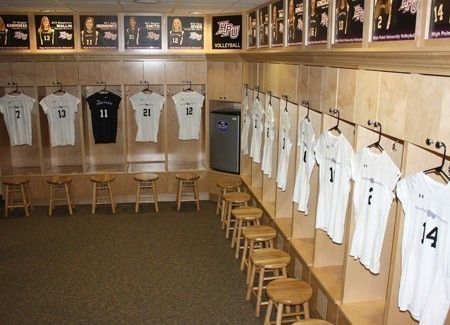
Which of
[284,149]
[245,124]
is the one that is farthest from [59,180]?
[284,149]

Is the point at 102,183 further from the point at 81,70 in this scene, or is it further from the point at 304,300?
the point at 304,300

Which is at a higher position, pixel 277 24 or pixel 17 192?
pixel 277 24

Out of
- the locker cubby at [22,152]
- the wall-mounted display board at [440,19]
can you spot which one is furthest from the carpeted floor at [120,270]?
the wall-mounted display board at [440,19]

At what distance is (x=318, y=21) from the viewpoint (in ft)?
11.8

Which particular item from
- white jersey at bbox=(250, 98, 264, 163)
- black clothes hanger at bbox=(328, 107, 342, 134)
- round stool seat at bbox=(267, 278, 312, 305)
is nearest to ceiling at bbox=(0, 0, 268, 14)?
white jersey at bbox=(250, 98, 264, 163)

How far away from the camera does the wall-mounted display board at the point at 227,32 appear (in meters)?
6.38

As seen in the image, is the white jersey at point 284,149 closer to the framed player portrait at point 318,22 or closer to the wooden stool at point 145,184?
the framed player portrait at point 318,22

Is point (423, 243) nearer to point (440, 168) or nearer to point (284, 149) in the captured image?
point (440, 168)

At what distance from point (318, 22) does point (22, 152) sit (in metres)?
5.55

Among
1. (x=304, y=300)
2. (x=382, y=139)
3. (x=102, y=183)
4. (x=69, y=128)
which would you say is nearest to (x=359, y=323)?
(x=304, y=300)

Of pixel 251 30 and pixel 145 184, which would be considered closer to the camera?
pixel 251 30

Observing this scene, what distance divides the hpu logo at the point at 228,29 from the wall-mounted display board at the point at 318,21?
271 cm

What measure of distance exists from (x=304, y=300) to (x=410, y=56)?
1.91m

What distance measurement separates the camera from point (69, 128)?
7.07 meters
